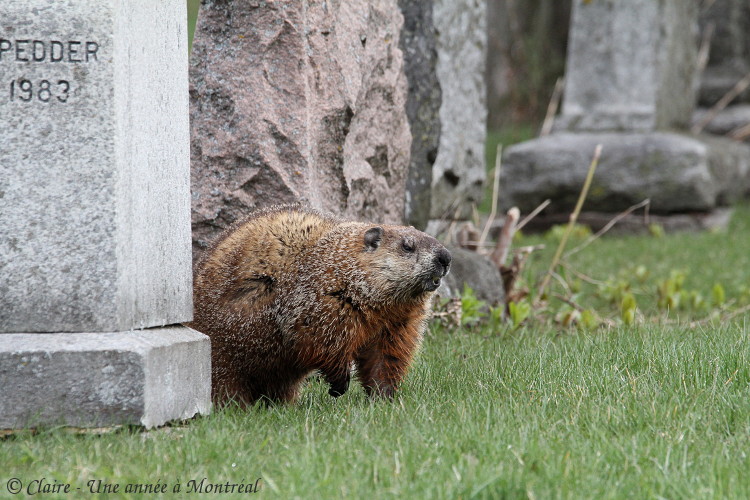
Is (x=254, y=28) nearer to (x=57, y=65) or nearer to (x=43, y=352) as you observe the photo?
(x=57, y=65)

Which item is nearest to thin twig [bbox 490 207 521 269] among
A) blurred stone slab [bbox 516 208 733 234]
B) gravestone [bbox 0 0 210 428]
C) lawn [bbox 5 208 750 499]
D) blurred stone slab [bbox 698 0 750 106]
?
lawn [bbox 5 208 750 499]

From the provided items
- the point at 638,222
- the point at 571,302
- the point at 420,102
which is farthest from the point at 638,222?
the point at 420,102

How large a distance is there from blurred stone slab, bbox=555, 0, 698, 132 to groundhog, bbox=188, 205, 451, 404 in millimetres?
7582

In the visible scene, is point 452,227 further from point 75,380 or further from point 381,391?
point 75,380

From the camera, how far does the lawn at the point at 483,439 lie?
2637mm

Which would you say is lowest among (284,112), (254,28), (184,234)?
(184,234)

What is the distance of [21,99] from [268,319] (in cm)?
143

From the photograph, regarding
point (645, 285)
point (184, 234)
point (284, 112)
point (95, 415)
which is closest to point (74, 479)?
point (95, 415)

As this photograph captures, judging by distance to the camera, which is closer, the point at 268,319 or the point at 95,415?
the point at 95,415

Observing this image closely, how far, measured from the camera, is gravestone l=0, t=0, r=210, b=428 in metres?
A: 3.16

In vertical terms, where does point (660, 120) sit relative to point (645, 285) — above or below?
above

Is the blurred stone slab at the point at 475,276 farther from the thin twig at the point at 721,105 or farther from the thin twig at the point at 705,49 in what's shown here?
the thin twig at the point at 705,49

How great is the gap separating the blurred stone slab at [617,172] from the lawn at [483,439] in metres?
6.44

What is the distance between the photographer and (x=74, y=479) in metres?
2.68
